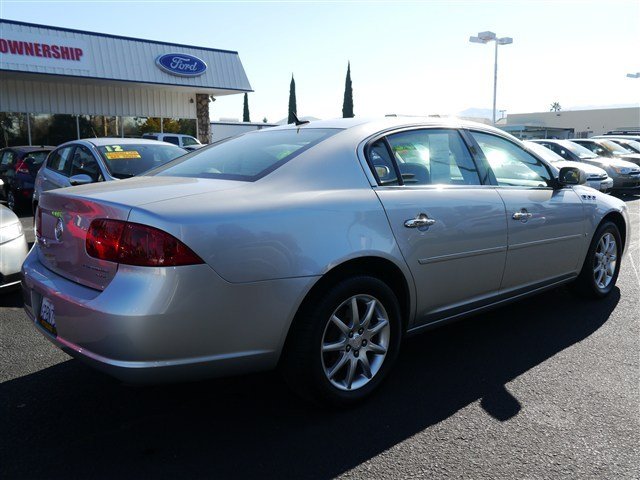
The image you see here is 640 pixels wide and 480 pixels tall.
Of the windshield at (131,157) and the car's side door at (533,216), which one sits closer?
the car's side door at (533,216)

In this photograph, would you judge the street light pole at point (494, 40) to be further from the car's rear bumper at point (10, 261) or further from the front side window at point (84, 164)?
the car's rear bumper at point (10, 261)

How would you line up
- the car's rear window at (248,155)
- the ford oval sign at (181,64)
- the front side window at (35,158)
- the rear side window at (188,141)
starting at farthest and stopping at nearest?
the ford oval sign at (181,64)
the rear side window at (188,141)
the front side window at (35,158)
the car's rear window at (248,155)

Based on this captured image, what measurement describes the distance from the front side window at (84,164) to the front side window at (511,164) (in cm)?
468

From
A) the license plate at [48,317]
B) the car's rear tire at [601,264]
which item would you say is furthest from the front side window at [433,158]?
the license plate at [48,317]

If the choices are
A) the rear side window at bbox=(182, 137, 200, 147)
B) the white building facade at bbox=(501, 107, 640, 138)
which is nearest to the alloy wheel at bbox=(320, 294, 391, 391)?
the rear side window at bbox=(182, 137, 200, 147)

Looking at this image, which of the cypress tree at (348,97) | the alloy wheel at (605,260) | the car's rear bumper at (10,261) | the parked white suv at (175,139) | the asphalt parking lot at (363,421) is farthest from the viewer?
the cypress tree at (348,97)

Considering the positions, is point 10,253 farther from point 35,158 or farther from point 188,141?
point 188,141

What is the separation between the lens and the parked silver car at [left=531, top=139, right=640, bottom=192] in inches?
541

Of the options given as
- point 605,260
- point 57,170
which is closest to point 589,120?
point 605,260

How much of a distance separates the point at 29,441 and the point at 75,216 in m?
1.09

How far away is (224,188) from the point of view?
8.86ft

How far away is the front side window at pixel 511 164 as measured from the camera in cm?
385

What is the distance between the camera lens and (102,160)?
6680mm

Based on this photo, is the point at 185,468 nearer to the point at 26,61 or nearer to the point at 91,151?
the point at 91,151
